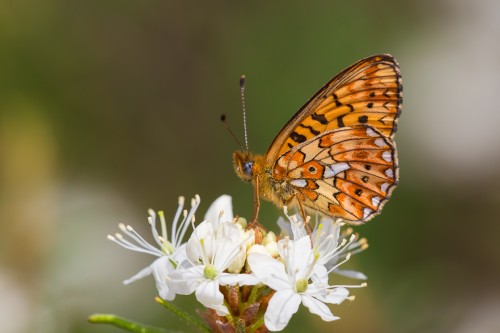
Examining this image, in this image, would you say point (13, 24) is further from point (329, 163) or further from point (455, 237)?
point (455, 237)

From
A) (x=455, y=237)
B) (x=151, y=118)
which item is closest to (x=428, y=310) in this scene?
(x=455, y=237)

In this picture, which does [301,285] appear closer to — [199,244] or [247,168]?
[199,244]

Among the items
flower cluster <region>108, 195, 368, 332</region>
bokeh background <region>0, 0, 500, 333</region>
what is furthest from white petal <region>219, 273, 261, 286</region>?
bokeh background <region>0, 0, 500, 333</region>

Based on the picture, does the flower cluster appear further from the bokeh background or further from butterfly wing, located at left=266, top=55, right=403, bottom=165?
the bokeh background

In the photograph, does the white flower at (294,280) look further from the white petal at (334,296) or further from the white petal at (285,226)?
the white petal at (285,226)

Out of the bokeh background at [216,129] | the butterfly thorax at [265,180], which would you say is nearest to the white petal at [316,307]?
the butterfly thorax at [265,180]

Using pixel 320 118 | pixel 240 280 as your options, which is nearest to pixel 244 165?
pixel 320 118
